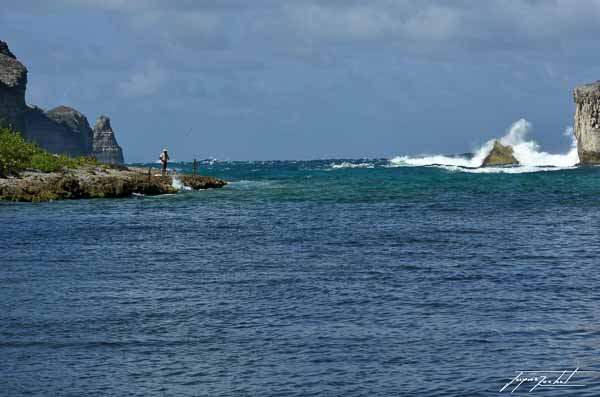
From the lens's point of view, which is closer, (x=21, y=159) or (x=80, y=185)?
(x=80, y=185)

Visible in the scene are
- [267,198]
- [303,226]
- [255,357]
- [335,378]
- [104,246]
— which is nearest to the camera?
[335,378]

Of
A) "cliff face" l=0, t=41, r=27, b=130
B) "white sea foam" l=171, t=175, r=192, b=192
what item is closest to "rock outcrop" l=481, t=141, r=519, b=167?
"cliff face" l=0, t=41, r=27, b=130

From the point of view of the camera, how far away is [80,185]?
58656 mm

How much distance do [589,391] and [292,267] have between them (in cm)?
1363

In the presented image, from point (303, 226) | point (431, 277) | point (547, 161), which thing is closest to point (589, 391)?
point (431, 277)

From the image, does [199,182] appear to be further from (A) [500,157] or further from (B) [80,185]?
(A) [500,157]

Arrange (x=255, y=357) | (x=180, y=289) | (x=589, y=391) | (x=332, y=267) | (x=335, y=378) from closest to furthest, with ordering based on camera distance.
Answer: (x=589, y=391) → (x=335, y=378) → (x=255, y=357) → (x=180, y=289) → (x=332, y=267)

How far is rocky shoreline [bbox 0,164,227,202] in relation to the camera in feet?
179

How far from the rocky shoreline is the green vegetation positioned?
31.0 inches

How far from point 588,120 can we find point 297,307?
97554 mm

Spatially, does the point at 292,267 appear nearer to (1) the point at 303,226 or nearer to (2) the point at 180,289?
(2) the point at 180,289

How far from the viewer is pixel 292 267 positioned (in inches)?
996

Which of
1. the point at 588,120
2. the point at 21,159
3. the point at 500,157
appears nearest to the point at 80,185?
the point at 21,159

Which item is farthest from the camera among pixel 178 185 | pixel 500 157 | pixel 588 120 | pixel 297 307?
pixel 500 157
